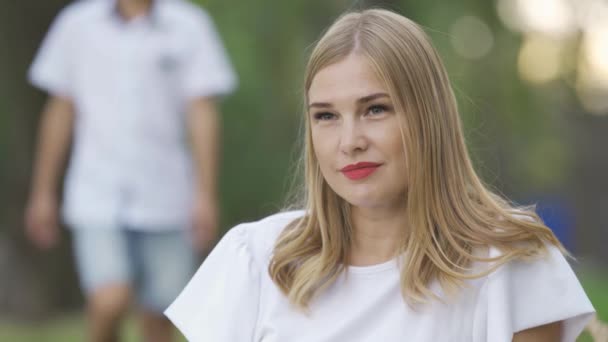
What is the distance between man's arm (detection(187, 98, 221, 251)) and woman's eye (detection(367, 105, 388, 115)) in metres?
2.62

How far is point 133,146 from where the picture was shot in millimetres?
5109

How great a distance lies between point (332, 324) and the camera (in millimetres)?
2631

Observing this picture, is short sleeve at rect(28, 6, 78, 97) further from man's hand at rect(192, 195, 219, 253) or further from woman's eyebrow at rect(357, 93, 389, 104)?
woman's eyebrow at rect(357, 93, 389, 104)

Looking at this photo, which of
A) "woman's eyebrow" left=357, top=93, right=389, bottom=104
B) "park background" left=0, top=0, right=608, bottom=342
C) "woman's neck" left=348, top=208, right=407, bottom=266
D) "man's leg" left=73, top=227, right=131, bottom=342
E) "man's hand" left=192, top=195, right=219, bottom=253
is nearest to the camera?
"woman's eyebrow" left=357, top=93, right=389, bottom=104

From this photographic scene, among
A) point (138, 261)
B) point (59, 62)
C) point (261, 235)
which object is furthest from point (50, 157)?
point (261, 235)

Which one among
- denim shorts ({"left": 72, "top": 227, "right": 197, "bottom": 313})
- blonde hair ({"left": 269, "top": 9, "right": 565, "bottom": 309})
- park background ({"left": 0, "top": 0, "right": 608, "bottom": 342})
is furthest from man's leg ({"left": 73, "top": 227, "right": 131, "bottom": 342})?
park background ({"left": 0, "top": 0, "right": 608, "bottom": 342})

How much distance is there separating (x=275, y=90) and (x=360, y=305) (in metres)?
7.35

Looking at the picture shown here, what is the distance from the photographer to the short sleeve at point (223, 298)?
9.02 feet

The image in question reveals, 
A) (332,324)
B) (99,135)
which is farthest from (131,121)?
(332,324)

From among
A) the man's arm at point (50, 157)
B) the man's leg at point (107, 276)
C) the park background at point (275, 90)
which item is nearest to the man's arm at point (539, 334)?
the man's leg at point (107, 276)

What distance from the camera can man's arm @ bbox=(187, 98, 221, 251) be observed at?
5172 mm

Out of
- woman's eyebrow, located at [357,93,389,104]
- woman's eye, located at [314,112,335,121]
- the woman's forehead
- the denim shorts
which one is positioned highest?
the woman's forehead

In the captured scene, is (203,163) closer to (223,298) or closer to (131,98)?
(131,98)

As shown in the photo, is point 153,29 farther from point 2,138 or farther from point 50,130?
point 2,138
